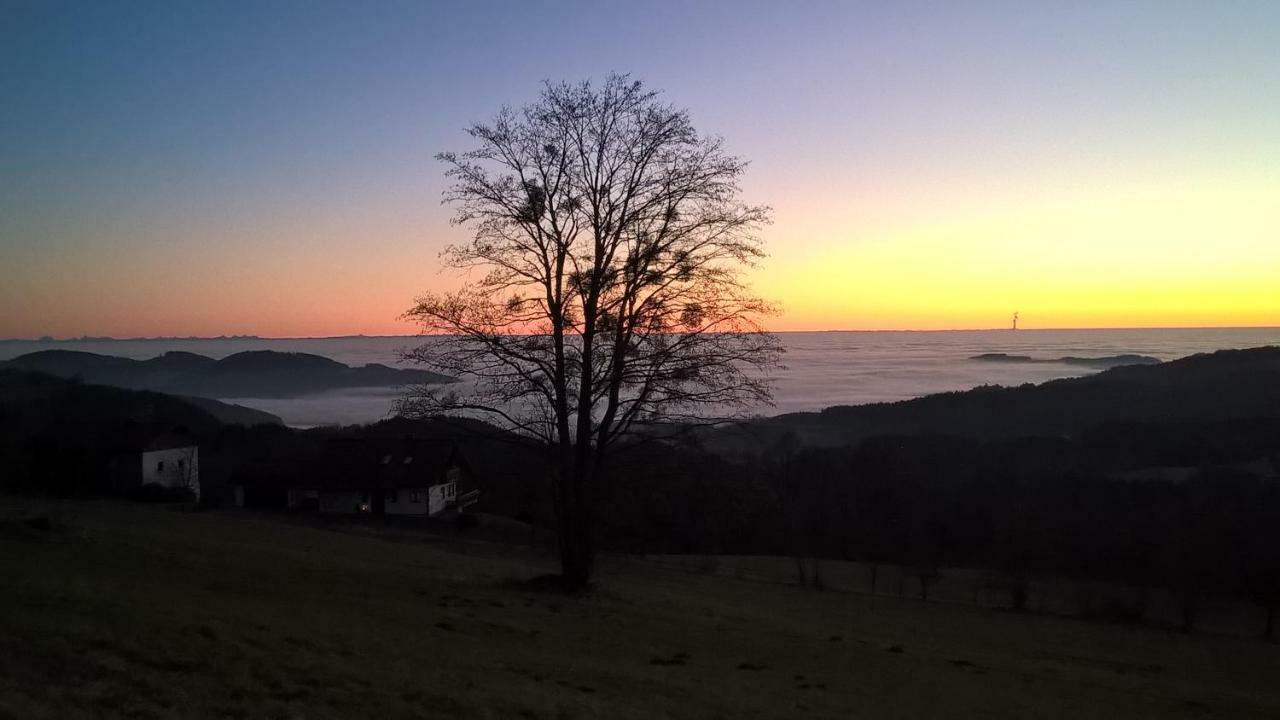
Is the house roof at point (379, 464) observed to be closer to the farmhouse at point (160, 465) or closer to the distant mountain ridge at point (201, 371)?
the farmhouse at point (160, 465)

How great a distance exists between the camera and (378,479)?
4572 centimetres

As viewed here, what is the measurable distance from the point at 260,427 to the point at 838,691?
76.2 metres

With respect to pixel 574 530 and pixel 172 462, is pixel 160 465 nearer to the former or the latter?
pixel 172 462

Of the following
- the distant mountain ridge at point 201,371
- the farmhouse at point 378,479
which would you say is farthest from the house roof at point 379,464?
the distant mountain ridge at point 201,371

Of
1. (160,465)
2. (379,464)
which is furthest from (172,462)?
(379,464)

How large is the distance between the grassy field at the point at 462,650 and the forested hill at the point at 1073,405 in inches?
2186

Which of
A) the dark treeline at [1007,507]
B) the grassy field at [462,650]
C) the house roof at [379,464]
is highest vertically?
the grassy field at [462,650]

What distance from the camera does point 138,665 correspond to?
23.9 feet

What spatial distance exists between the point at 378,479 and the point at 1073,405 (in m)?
74.3

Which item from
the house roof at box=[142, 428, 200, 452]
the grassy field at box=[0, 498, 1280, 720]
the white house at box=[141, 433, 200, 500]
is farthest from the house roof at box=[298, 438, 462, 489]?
the grassy field at box=[0, 498, 1280, 720]

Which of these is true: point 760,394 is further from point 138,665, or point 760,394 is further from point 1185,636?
point 1185,636

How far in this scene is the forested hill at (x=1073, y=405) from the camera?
77.2 m

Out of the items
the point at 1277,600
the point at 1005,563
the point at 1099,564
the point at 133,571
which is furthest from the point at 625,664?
the point at 1099,564

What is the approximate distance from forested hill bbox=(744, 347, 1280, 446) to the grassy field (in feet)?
182
